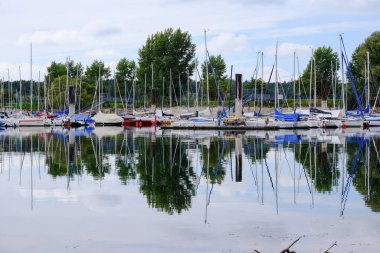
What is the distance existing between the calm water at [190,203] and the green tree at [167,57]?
92566mm

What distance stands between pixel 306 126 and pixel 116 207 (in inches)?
2562

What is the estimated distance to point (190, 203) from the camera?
21297 millimetres

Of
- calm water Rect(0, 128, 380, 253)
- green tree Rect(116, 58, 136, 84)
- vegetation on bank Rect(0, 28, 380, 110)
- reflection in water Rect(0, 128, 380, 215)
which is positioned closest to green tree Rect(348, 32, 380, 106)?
vegetation on bank Rect(0, 28, 380, 110)

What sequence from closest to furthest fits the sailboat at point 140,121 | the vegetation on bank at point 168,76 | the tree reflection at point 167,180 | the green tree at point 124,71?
the tree reflection at point 167,180, the sailboat at point 140,121, the vegetation on bank at point 168,76, the green tree at point 124,71

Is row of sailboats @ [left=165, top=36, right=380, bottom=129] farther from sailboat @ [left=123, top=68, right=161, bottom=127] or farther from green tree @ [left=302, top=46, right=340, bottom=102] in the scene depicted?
green tree @ [left=302, top=46, right=340, bottom=102]

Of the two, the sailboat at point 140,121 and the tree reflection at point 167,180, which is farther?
the sailboat at point 140,121

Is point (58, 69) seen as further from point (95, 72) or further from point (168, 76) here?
point (168, 76)

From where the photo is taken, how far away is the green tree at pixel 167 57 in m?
131

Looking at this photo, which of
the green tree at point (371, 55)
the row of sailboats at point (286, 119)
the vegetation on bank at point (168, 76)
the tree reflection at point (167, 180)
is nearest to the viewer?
the tree reflection at point (167, 180)

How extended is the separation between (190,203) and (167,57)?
112 m

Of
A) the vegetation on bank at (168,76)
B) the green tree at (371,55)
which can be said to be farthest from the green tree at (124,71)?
the green tree at (371,55)

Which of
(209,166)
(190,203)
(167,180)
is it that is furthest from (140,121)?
(190,203)

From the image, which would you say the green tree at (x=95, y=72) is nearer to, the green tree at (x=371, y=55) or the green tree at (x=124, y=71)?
the green tree at (x=124, y=71)

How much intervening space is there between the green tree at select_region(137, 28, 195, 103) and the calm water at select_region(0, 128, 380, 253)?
92.6 meters
